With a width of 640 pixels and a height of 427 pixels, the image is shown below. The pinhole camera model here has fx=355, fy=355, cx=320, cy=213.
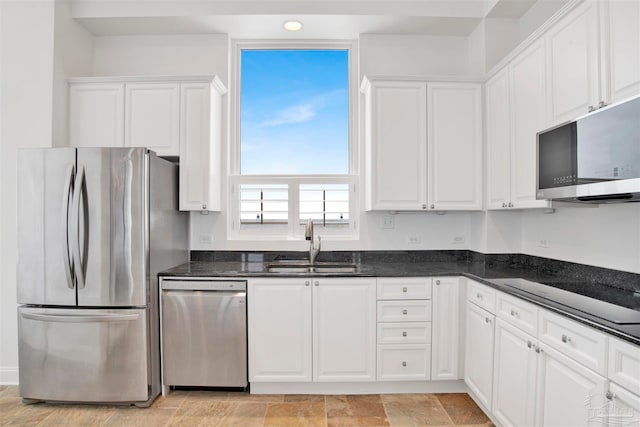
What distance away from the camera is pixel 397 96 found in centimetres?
285

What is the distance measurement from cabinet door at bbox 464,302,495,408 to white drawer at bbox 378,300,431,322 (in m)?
0.29

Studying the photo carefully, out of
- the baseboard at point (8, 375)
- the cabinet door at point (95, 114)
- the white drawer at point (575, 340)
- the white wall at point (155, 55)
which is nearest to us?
the white drawer at point (575, 340)

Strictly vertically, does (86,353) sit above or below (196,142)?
below

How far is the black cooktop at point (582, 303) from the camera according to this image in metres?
1.39

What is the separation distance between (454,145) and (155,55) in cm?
275

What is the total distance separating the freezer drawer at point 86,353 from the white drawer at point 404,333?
1638 mm

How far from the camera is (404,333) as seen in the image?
254 centimetres

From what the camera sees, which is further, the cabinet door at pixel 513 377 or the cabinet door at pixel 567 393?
the cabinet door at pixel 513 377

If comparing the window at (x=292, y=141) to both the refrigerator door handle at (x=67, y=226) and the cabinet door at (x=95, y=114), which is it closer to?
the cabinet door at (x=95, y=114)

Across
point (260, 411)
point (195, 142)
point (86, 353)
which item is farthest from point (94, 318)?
point (195, 142)

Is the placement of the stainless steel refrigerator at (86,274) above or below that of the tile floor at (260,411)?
above

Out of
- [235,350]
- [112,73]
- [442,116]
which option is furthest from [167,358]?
[442,116]

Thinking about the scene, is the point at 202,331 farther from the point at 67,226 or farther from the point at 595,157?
the point at 595,157

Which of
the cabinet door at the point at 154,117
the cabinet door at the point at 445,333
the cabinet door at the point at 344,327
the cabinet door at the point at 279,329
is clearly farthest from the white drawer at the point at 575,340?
the cabinet door at the point at 154,117
